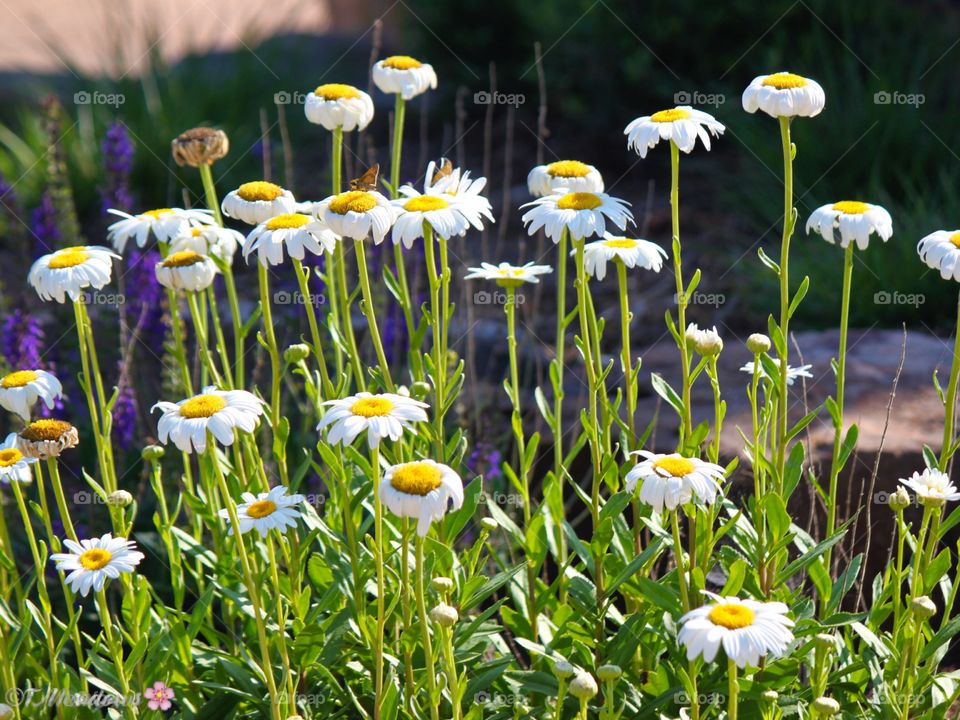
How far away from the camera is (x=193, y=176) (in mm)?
5715

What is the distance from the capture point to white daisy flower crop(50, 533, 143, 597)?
1.87 meters

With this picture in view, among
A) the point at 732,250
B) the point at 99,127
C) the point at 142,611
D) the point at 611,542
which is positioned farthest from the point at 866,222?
the point at 99,127

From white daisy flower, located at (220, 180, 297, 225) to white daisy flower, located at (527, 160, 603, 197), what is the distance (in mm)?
508

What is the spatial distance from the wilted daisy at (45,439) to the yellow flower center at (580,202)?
96cm

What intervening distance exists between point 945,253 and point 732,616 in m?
0.83

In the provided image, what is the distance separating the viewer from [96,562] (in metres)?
1.92

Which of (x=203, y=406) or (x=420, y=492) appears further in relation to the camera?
(x=203, y=406)

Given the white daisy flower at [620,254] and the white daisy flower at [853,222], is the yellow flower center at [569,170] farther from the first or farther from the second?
the white daisy flower at [853,222]

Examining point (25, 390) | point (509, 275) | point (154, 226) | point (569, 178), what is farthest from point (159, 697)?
point (569, 178)

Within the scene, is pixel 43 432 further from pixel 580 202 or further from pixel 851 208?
pixel 851 208

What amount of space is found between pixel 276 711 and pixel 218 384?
652 mm

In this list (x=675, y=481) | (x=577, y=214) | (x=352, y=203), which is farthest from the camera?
(x=577, y=214)

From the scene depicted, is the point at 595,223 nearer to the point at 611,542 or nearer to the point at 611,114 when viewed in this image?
the point at 611,542

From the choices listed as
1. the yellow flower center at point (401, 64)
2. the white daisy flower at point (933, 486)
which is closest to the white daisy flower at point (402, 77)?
the yellow flower center at point (401, 64)
